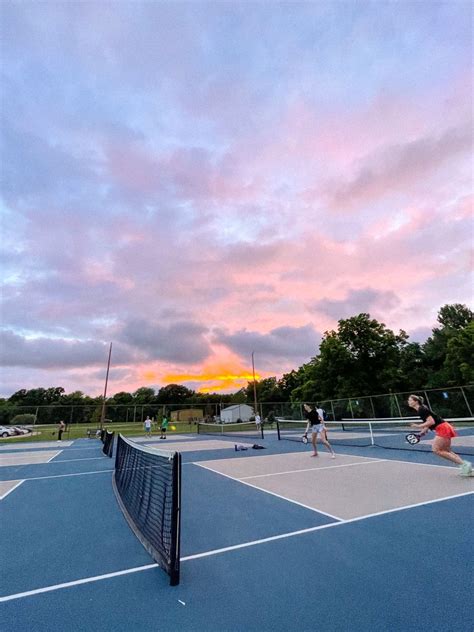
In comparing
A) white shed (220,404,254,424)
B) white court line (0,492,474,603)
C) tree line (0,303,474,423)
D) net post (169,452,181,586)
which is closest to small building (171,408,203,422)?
tree line (0,303,474,423)

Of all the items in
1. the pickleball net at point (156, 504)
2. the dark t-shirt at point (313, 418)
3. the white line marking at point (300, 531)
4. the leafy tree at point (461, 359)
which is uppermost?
the leafy tree at point (461, 359)

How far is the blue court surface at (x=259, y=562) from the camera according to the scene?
2.68 meters

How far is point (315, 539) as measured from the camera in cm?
411

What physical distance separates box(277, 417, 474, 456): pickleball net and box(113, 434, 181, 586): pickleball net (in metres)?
8.10

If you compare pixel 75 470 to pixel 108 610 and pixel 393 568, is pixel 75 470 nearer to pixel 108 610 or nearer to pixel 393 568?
pixel 108 610

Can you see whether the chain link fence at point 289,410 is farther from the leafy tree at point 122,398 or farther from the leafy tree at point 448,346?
the leafy tree at point 122,398

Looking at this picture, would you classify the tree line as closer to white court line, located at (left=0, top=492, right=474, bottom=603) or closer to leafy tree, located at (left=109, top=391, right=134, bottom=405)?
white court line, located at (left=0, top=492, right=474, bottom=603)

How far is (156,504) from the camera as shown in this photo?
4.68m

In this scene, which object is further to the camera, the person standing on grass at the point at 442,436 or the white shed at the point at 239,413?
the white shed at the point at 239,413

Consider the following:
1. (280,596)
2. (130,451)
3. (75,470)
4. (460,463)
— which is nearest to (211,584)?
(280,596)

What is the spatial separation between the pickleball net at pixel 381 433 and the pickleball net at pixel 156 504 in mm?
8104

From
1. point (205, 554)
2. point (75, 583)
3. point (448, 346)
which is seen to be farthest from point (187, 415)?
point (75, 583)

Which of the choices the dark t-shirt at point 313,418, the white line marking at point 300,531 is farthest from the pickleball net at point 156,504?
the dark t-shirt at point 313,418

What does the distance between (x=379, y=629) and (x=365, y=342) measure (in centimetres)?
4658
